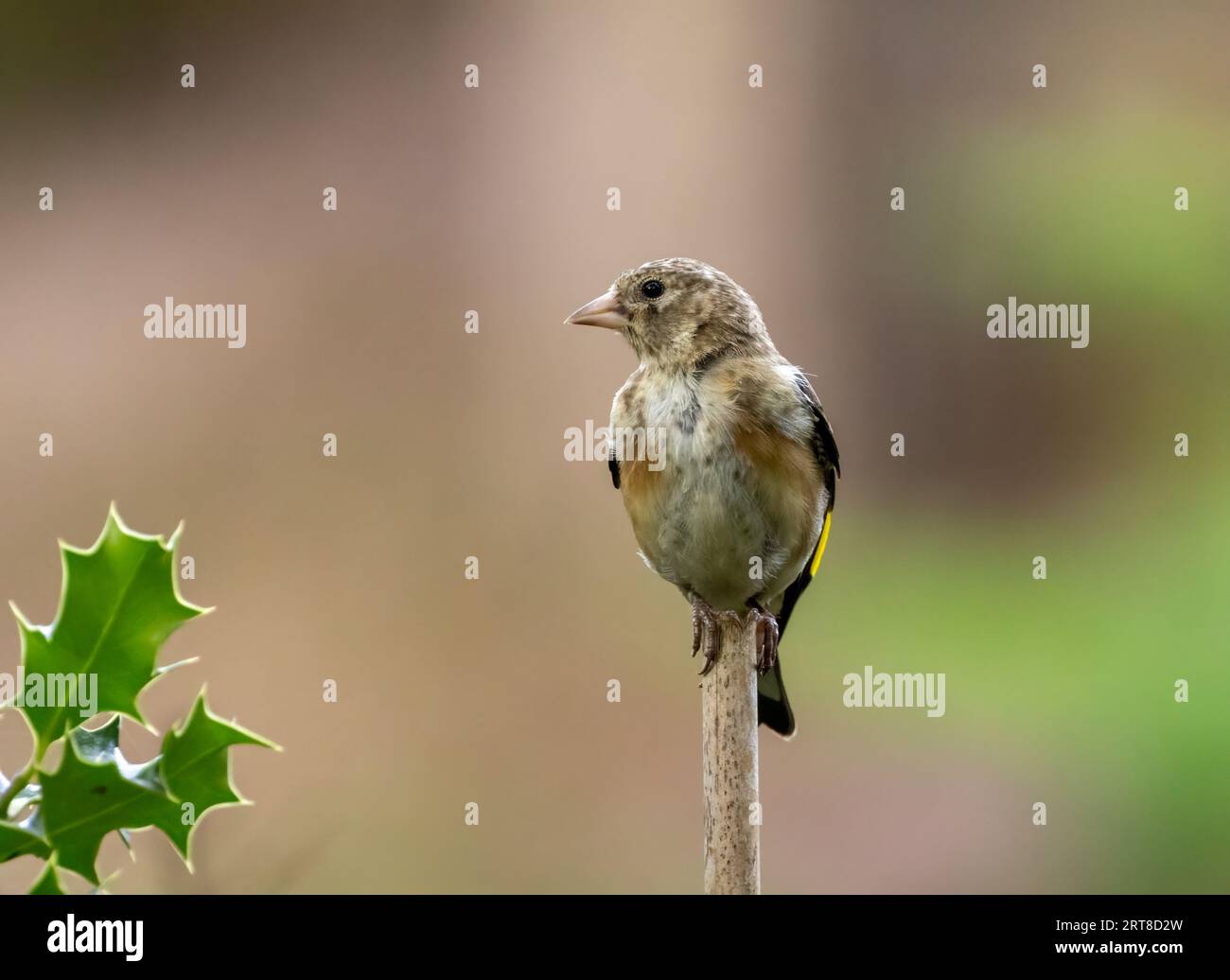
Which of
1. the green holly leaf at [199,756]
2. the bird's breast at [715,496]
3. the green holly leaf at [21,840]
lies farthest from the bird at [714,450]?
the green holly leaf at [21,840]

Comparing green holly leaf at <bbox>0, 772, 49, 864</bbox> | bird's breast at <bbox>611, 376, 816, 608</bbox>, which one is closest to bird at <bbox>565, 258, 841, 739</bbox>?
bird's breast at <bbox>611, 376, 816, 608</bbox>

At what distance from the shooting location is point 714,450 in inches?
85.0

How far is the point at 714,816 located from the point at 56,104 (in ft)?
17.9

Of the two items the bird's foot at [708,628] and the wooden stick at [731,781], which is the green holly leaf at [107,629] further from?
the bird's foot at [708,628]

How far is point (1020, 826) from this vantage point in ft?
18.2

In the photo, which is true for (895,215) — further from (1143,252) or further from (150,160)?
(150,160)

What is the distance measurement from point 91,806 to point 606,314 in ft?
5.74

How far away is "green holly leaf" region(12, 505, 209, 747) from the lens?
34.9 inches

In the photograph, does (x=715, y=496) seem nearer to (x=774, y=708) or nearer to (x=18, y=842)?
(x=774, y=708)

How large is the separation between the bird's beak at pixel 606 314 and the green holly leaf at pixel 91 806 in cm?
168

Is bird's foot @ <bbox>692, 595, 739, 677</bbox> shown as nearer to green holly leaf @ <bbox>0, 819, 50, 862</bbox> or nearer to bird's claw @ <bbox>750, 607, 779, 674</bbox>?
bird's claw @ <bbox>750, 607, 779, 674</bbox>

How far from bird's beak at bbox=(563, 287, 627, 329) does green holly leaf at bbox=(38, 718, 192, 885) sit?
1682 mm

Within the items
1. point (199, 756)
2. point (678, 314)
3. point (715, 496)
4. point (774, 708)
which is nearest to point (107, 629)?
point (199, 756)

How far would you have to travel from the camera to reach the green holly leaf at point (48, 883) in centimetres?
85
